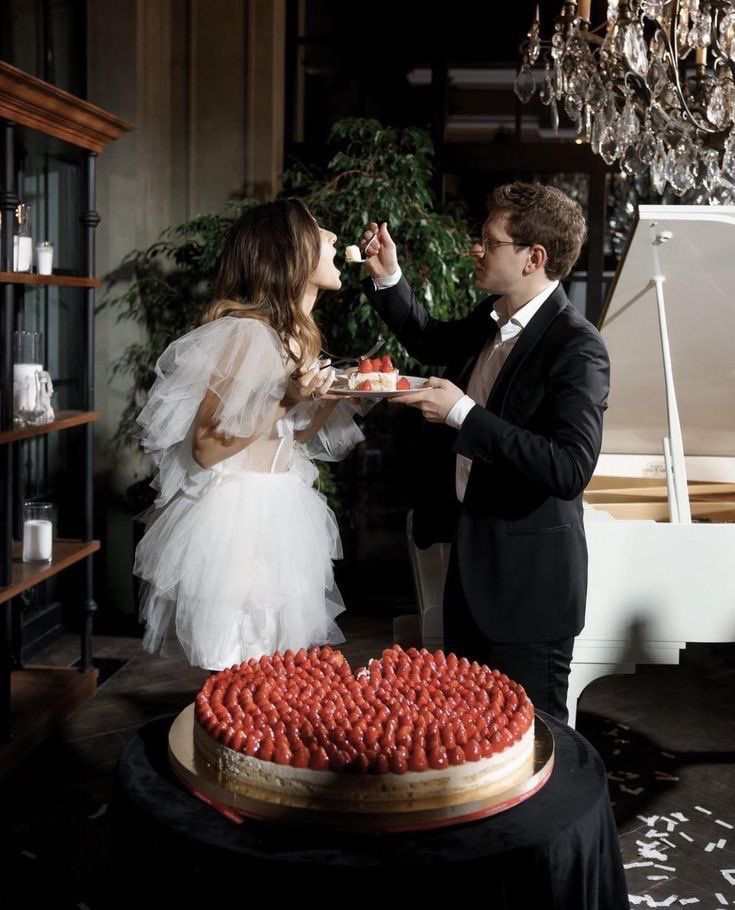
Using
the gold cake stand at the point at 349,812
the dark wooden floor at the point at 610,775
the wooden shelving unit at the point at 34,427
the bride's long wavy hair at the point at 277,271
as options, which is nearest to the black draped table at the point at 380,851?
the gold cake stand at the point at 349,812

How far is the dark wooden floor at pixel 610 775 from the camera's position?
9.49ft

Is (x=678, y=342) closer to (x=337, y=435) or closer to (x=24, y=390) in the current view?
(x=337, y=435)

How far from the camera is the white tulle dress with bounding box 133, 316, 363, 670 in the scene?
8.35 ft

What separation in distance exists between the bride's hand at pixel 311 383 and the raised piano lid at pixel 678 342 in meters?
0.89

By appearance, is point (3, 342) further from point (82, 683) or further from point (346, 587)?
point (346, 587)

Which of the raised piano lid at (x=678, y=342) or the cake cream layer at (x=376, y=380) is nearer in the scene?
the cake cream layer at (x=376, y=380)

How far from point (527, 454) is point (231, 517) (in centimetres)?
80

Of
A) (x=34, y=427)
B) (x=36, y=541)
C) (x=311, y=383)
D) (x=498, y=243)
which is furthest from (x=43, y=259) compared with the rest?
(x=498, y=243)

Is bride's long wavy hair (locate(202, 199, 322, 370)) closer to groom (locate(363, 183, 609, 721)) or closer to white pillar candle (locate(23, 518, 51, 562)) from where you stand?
groom (locate(363, 183, 609, 721))

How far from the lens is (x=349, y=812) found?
4.99 feet

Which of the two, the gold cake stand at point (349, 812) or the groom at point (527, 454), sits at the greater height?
the groom at point (527, 454)

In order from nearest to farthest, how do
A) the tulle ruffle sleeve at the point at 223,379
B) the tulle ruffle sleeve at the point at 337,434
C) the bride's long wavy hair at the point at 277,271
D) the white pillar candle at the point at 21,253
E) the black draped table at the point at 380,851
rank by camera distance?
1. the black draped table at the point at 380,851
2. the tulle ruffle sleeve at the point at 223,379
3. the bride's long wavy hair at the point at 277,271
4. the tulle ruffle sleeve at the point at 337,434
5. the white pillar candle at the point at 21,253

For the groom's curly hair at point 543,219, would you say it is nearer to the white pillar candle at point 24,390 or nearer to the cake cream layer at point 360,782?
the cake cream layer at point 360,782

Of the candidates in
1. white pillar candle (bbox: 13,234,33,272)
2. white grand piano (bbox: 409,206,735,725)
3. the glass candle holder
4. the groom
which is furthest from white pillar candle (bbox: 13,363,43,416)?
the groom
